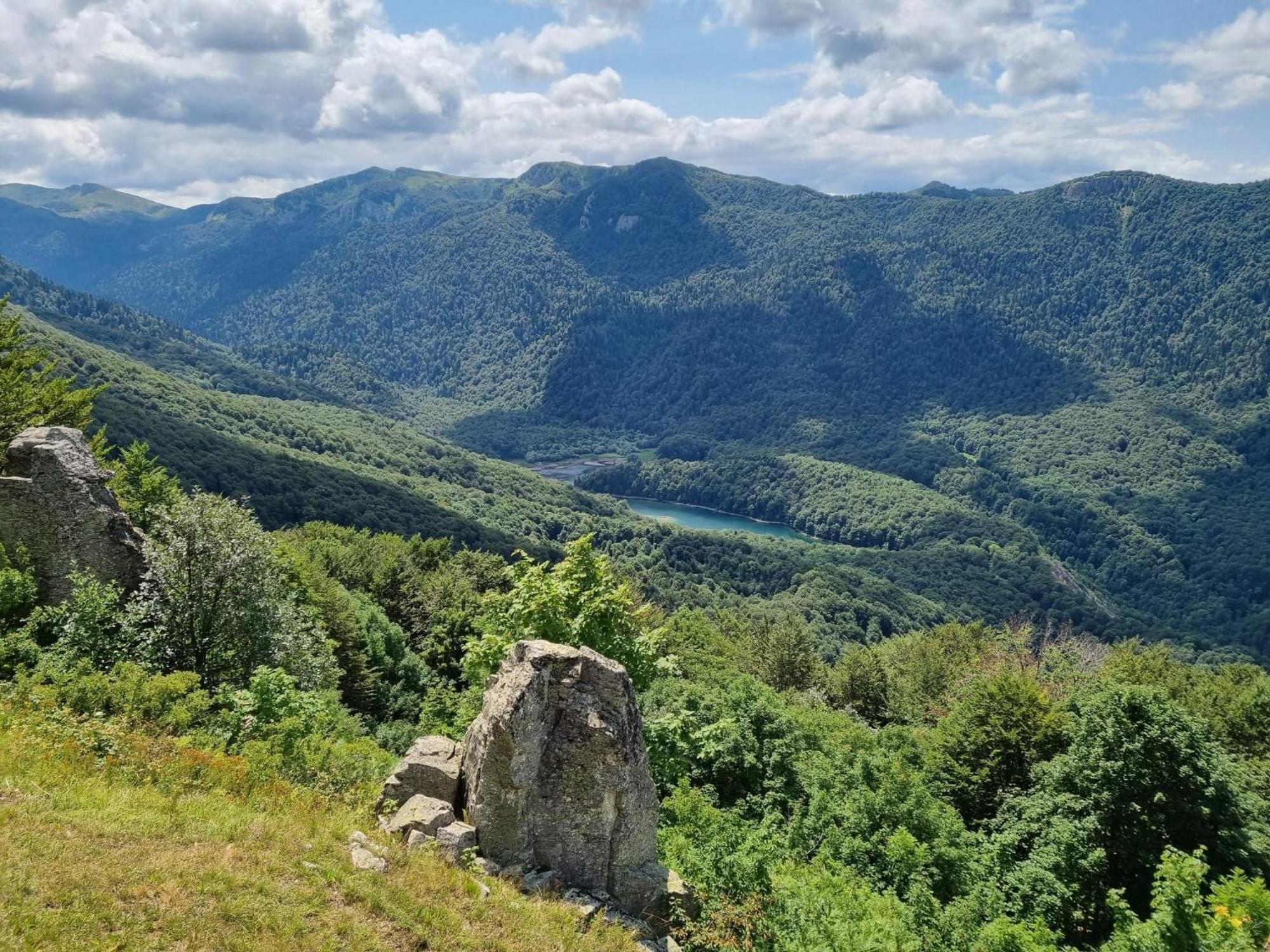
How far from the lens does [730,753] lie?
82.3ft

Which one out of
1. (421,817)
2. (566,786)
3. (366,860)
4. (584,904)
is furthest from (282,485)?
(584,904)

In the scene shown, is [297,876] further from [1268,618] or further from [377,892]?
[1268,618]

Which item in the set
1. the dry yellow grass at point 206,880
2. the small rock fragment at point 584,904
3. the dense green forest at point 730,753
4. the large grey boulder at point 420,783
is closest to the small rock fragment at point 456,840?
the dry yellow grass at point 206,880

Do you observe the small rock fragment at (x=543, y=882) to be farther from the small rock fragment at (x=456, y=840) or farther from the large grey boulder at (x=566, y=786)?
the small rock fragment at (x=456, y=840)

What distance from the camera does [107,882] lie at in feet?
31.8

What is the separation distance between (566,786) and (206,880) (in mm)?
5789

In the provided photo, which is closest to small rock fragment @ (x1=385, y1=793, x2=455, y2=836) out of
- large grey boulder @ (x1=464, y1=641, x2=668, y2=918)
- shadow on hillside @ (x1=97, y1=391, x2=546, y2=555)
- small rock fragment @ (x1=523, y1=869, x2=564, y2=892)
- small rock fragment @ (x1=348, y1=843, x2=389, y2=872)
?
large grey boulder @ (x1=464, y1=641, x2=668, y2=918)

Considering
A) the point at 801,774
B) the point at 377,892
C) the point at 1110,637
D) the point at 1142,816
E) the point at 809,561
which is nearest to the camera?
the point at 377,892

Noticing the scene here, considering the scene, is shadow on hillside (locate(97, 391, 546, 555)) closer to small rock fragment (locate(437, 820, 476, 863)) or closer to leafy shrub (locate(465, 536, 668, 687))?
leafy shrub (locate(465, 536, 668, 687))

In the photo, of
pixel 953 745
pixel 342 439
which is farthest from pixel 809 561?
pixel 953 745

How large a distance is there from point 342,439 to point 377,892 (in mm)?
203310

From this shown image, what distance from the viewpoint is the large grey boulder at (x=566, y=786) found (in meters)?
13.4

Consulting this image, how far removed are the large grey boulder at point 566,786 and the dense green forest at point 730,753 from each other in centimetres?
160

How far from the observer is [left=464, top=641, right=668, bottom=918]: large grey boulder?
44.1 feet
